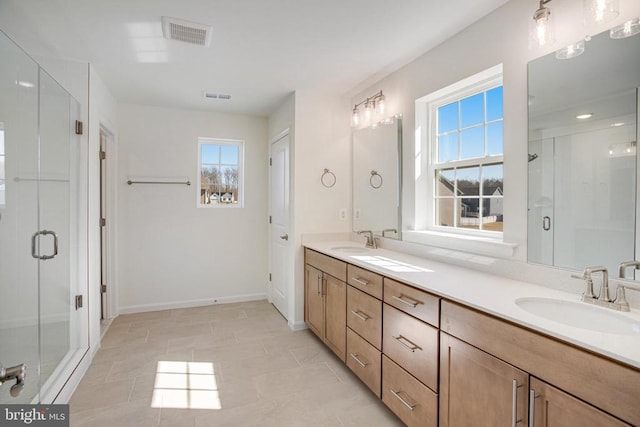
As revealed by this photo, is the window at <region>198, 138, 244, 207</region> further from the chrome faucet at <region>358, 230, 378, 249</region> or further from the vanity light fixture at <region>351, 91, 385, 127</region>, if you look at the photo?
the chrome faucet at <region>358, 230, 378, 249</region>

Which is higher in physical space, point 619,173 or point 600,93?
point 600,93

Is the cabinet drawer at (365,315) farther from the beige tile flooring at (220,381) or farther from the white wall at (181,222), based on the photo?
the white wall at (181,222)

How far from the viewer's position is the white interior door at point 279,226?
361 cm

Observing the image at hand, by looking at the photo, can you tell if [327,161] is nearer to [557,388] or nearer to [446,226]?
[446,226]

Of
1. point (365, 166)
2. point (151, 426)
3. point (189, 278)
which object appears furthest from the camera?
point (189, 278)

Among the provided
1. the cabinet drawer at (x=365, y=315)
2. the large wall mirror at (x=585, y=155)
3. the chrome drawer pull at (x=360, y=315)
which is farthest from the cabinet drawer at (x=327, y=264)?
the large wall mirror at (x=585, y=155)

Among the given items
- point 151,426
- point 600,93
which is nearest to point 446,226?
point 600,93

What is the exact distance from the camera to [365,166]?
3238 mm

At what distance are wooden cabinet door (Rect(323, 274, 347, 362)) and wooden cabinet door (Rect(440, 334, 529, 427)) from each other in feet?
3.41

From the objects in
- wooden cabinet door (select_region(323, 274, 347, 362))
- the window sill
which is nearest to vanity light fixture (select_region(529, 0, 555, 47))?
the window sill

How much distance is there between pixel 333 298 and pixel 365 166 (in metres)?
1.32

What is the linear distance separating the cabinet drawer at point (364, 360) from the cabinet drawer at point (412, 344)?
15 cm

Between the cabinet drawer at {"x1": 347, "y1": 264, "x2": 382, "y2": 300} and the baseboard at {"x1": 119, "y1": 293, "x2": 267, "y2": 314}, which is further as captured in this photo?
the baseboard at {"x1": 119, "y1": 293, "x2": 267, "y2": 314}

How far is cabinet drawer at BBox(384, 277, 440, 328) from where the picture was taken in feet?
5.19
